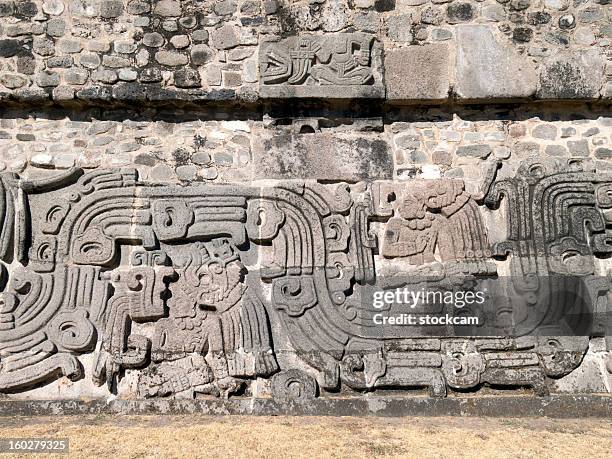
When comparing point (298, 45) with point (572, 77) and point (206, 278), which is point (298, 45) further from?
point (572, 77)

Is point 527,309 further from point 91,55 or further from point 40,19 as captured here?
point 40,19

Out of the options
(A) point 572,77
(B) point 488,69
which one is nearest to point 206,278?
(B) point 488,69

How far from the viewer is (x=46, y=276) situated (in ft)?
13.8

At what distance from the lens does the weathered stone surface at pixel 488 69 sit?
446 centimetres

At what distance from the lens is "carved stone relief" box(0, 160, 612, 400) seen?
4012mm

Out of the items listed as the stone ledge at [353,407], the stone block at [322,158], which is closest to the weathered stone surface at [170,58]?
the stone block at [322,158]

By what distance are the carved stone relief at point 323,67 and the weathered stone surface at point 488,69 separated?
24.2 inches


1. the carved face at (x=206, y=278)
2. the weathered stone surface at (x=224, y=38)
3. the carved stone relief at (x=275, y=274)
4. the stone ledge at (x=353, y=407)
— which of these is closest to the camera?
the stone ledge at (x=353, y=407)

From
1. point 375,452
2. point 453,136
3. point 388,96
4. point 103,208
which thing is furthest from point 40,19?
point 375,452

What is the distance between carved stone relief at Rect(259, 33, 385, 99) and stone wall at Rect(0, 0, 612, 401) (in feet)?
0.06

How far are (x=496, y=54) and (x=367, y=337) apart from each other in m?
2.30

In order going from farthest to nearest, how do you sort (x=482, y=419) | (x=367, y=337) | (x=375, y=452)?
(x=367, y=337)
(x=482, y=419)
(x=375, y=452)

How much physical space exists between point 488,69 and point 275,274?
7.14 feet

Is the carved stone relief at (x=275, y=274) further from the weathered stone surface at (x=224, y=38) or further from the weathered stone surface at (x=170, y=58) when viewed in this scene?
the weathered stone surface at (x=224, y=38)
